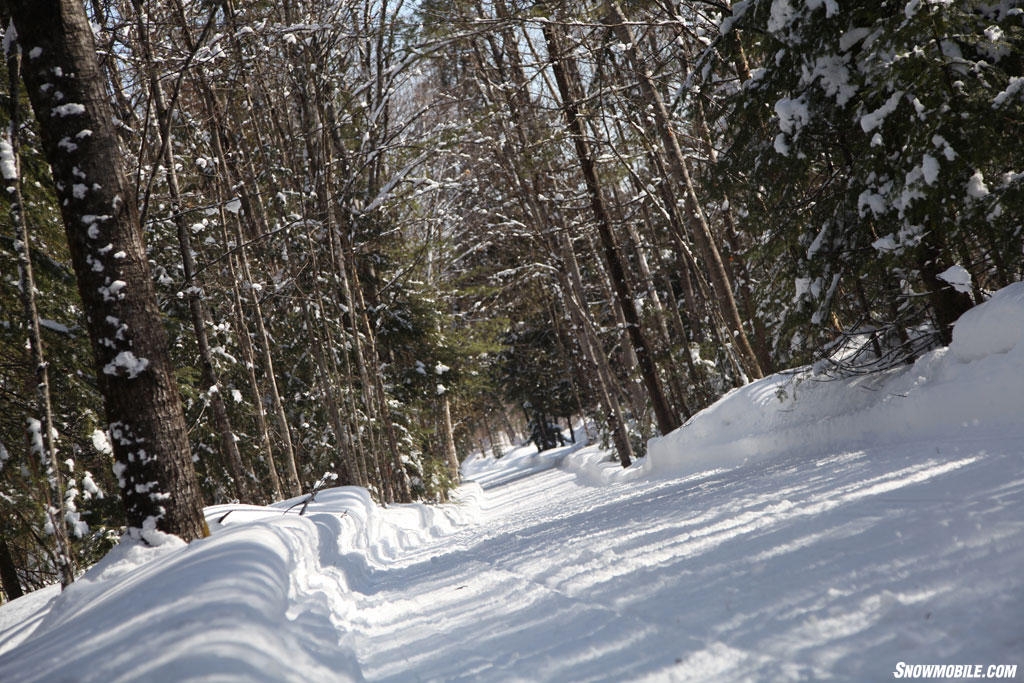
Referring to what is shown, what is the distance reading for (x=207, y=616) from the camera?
3.11 metres

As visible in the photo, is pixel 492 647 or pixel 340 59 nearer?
pixel 492 647

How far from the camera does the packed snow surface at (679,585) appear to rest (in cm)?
258

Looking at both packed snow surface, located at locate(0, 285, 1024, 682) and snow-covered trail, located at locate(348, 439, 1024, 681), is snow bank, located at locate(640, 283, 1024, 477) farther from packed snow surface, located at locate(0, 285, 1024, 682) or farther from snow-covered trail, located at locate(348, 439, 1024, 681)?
snow-covered trail, located at locate(348, 439, 1024, 681)

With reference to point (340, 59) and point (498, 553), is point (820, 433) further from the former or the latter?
point (340, 59)

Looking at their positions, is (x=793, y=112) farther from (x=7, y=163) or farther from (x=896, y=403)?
(x=7, y=163)

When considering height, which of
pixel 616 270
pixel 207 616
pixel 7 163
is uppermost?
pixel 7 163

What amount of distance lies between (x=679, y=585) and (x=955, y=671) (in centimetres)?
162

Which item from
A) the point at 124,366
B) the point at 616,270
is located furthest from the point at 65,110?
the point at 616,270

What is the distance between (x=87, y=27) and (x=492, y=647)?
17.8ft

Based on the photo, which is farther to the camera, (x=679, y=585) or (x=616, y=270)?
(x=616, y=270)

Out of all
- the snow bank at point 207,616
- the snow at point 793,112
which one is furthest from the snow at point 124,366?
the snow at point 793,112

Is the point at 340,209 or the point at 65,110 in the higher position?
the point at 340,209

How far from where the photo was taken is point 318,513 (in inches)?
317

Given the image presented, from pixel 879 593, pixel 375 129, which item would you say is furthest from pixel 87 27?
pixel 375 129
